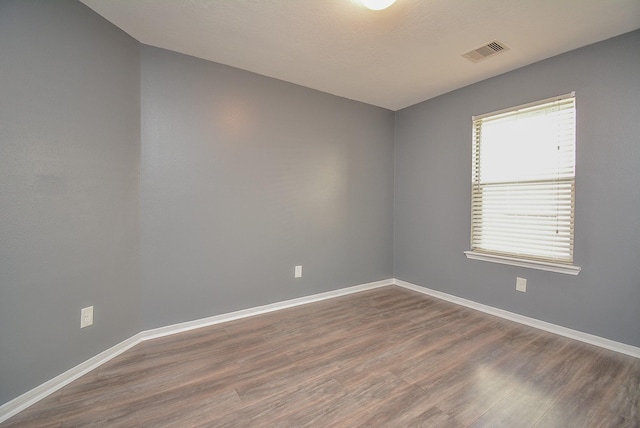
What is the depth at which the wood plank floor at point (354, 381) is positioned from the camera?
1.38m

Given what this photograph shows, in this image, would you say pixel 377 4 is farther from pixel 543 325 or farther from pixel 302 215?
pixel 543 325

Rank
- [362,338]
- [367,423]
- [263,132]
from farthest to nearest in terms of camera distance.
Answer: [263,132], [362,338], [367,423]

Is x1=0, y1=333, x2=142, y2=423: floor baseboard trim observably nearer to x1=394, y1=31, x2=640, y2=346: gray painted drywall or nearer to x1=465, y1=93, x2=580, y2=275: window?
x1=394, y1=31, x2=640, y2=346: gray painted drywall

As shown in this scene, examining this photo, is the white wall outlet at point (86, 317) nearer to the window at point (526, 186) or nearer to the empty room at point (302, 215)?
the empty room at point (302, 215)

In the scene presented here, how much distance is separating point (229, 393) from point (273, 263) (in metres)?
1.38

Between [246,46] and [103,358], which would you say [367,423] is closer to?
[103,358]

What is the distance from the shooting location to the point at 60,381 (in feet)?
5.26

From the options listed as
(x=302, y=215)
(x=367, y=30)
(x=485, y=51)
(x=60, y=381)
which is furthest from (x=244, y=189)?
(x=485, y=51)

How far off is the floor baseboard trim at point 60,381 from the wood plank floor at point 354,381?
0.18ft

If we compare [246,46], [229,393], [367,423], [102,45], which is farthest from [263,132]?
[367,423]

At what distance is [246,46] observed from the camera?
7.21ft

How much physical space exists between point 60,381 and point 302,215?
2.25m

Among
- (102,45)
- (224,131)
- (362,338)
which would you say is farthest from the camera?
(224,131)

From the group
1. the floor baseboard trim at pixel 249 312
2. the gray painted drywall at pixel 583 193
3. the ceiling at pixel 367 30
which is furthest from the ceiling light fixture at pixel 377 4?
the floor baseboard trim at pixel 249 312
